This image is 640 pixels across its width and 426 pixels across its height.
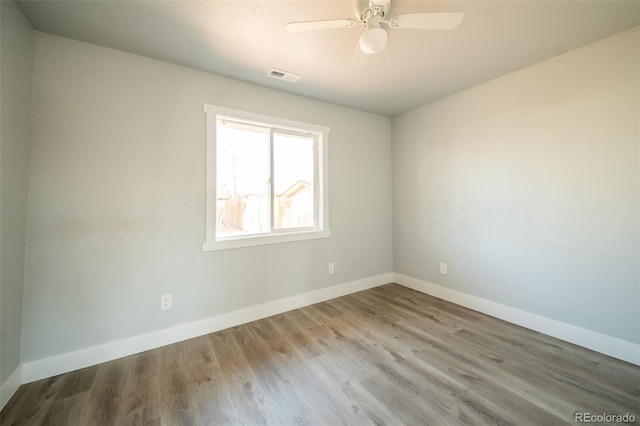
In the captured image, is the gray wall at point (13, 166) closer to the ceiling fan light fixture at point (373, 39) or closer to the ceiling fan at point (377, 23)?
the ceiling fan at point (377, 23)

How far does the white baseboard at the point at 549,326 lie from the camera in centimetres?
181

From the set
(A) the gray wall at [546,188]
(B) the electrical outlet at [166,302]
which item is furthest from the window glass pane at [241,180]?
(A) the gray wall at [546,188]

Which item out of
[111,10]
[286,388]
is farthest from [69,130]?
[286,388]

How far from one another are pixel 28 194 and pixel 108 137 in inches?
24.9

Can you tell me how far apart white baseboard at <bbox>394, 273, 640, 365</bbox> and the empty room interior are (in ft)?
0.05

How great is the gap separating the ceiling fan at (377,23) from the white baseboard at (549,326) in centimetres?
258

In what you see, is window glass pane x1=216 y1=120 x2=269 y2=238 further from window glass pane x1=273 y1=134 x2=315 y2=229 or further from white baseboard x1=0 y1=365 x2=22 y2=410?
white baseboard x1=0 y1=365 x2=22 y2=410

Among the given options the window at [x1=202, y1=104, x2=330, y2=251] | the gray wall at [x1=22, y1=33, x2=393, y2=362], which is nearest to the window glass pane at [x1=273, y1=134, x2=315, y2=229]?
the window at [x1=202, y1=104, x2=330, y2=251]

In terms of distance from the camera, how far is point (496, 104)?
2.48 m

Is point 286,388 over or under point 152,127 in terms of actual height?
under

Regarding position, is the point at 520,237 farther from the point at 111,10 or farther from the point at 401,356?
the point at 111,10

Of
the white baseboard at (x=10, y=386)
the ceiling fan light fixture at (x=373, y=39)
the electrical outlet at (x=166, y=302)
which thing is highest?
the ceiling fan light fixture at (x=373, y=39)

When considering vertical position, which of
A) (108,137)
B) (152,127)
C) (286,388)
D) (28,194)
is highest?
(152,127)

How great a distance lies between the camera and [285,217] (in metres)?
2.86
